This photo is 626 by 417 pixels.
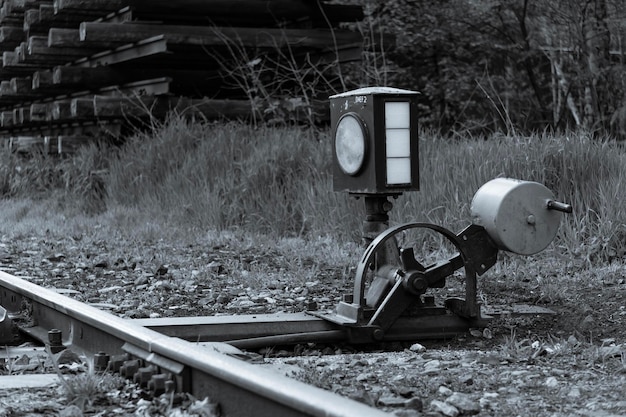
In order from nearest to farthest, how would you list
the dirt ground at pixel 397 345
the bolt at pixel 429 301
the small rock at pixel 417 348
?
1. the dirt ground at pixel 397 345
2. the small rock at pixel 417 348
3. the bolt at pixel 429 301

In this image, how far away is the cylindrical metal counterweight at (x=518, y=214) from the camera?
3967mm

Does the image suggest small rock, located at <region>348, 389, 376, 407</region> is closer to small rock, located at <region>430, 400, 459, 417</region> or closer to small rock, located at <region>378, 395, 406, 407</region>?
small rock, located at <region>378, 395, 406, 407</region>

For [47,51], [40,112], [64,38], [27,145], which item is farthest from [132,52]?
[27,145]

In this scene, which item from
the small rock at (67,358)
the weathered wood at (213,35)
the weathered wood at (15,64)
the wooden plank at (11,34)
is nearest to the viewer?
the small rock at (67,358)

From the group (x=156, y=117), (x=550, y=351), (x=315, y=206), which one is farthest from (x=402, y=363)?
(x=156, y=117)

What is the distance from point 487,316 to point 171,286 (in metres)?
2.04

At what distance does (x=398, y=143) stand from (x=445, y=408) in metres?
1.81

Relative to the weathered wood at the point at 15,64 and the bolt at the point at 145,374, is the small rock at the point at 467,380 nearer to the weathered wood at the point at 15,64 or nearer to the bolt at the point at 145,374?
the bolt at the point at 145,374

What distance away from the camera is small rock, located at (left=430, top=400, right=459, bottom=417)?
8.66ft

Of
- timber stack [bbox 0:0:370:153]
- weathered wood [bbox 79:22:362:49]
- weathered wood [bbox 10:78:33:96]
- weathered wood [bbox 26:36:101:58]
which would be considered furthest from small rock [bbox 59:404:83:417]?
weathered wood [bbox 10:78:33:96]

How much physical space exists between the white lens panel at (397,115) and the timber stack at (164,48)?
256 inches

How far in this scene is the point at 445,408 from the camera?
105 inches

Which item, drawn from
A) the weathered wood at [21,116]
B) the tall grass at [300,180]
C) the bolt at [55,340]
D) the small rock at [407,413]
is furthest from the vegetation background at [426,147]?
the small rock at [407,413]

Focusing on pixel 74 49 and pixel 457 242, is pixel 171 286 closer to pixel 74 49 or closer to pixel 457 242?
pixel 457 242
